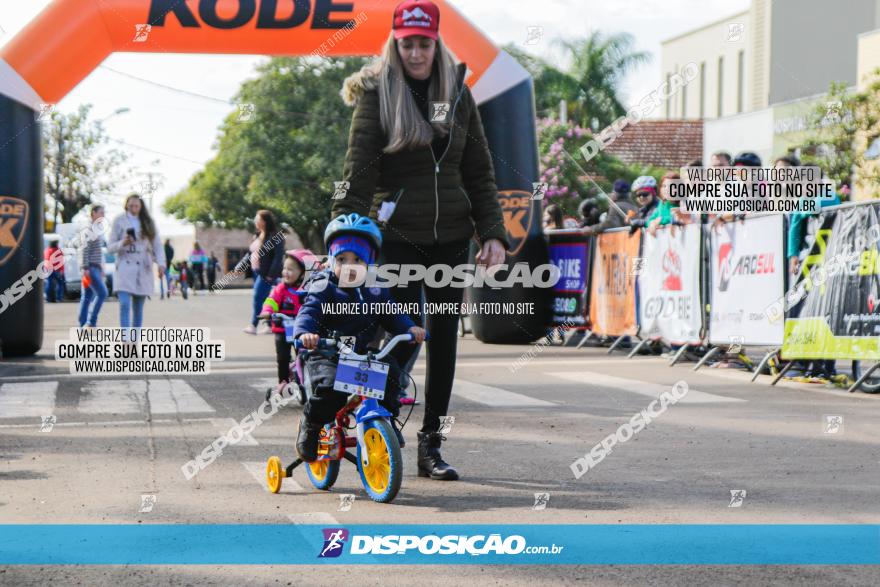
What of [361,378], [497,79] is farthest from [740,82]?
[361,378]

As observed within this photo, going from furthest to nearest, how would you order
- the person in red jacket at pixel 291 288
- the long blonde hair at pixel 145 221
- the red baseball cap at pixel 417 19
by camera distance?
the long blonde hair at pixel 145 221, the person in red jacket at pixel 291 288, the red baseball cap at pixel 417 19

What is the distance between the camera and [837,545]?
4516 mm

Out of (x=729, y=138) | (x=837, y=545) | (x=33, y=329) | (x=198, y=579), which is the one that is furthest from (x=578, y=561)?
(x=729, y=138)

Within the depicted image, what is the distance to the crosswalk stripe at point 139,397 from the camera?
920 centimetres

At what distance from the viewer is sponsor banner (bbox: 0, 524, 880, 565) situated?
14.2 ft

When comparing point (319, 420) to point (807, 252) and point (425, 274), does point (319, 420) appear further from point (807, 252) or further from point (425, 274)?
point (807, 252)

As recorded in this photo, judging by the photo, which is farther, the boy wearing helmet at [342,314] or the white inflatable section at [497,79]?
the white inflatable section at [497,79]

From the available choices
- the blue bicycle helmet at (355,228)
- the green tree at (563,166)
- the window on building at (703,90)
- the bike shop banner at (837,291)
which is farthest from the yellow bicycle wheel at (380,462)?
the window on building at (703,90)

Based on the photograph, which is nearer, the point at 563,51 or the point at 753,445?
the point at 753,445

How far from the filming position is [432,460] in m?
6.05

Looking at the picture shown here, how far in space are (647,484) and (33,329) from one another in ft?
33.8

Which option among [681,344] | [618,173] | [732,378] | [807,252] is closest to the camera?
[807,252]

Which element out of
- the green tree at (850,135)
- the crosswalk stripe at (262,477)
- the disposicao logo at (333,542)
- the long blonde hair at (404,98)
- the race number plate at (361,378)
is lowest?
the crosswalk stripe at (262,477)

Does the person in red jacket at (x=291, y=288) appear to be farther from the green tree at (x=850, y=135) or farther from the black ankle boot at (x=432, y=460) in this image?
the green tree at (x=850, y=135)
